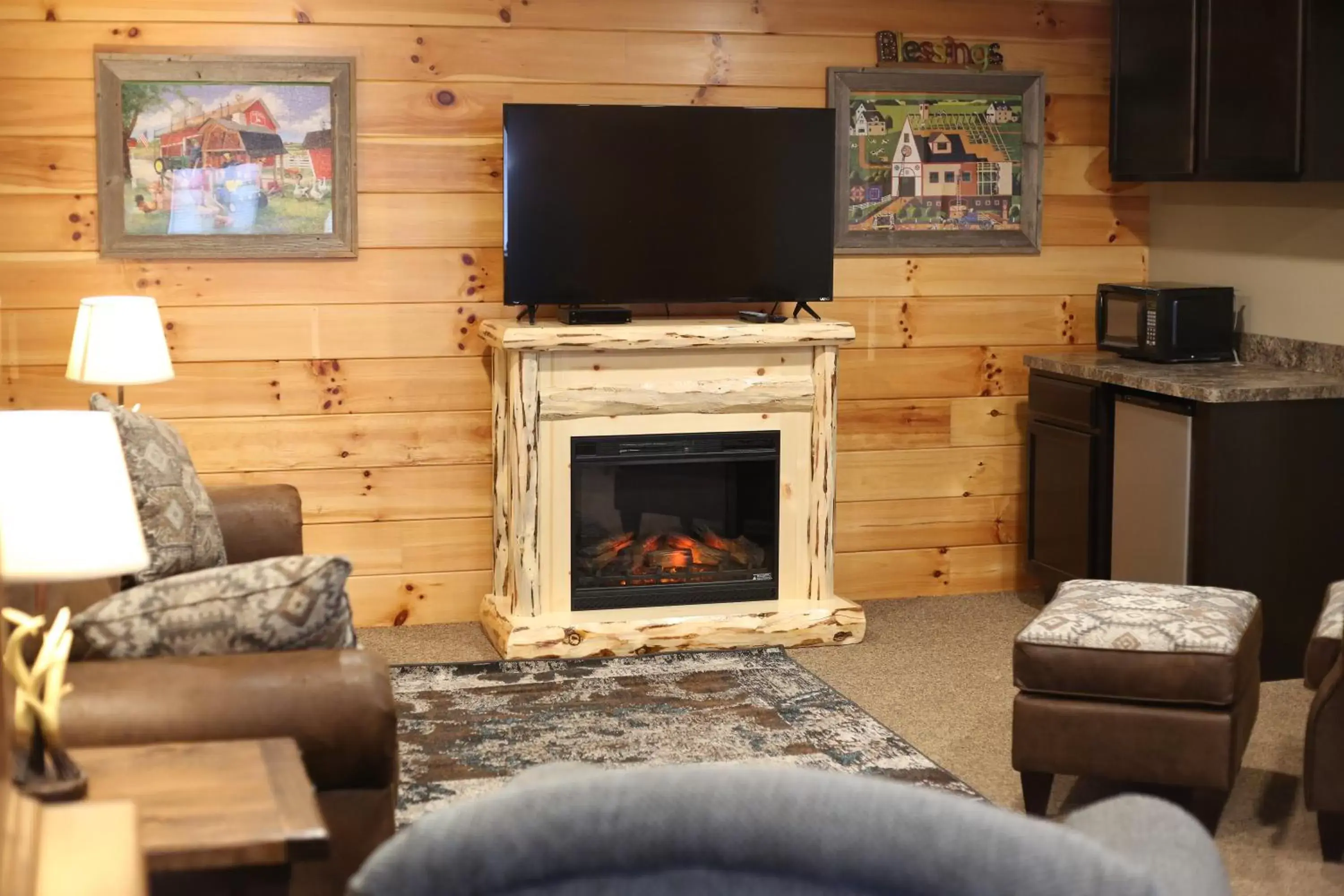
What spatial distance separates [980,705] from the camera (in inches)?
179

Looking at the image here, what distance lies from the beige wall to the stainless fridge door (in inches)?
24.2

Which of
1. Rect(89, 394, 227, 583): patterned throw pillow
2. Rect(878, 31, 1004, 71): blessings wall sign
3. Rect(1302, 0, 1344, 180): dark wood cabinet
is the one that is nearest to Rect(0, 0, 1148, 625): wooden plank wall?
Rect(878, 31, 1004, 71): blessings wall sign

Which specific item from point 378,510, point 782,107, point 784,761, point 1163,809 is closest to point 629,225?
point 782,107

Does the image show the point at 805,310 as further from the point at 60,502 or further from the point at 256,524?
the point at 60,502

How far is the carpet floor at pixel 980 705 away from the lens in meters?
3.44

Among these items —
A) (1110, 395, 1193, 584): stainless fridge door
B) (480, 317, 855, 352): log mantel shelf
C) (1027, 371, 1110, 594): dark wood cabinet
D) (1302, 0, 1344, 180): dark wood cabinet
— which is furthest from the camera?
(1027, 371, 1110, 594): dark wood cabinet

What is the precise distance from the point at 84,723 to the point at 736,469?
3.17 metres

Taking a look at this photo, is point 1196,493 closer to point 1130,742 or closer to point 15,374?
point 1130,742

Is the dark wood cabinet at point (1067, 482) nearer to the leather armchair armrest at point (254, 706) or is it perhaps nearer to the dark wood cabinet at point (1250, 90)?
the dark wood cabinet at point (1250, 90)

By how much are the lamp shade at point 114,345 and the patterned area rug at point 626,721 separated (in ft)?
3.85

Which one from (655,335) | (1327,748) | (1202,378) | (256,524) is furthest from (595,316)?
(1327,748)

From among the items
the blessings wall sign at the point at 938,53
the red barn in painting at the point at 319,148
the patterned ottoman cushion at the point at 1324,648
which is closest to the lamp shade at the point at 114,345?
the red barn in painting at the point at 319,148

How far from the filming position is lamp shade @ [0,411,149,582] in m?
2.05

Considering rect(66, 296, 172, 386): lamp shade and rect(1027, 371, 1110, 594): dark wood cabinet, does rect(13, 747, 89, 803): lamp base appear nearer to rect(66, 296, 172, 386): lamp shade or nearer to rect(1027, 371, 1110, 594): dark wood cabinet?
rect(66, 296, 172, 386): lamp shade
